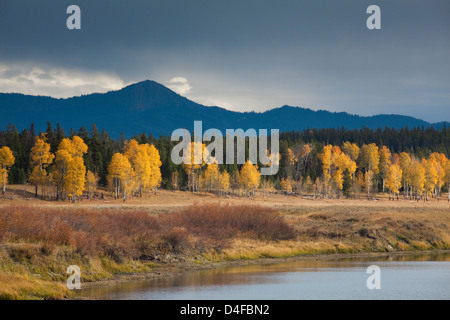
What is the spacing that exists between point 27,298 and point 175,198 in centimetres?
7720

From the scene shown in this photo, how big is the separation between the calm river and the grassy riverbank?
2189 mm

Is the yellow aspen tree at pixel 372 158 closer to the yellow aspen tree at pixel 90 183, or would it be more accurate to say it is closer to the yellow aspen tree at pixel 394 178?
the yellow aspen tree at pixel 394 178

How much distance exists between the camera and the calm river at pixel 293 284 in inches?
914

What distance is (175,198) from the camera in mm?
98000

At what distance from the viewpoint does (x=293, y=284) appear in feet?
86.0

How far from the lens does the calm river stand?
76.2 feet

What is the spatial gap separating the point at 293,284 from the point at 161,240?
10500 mm

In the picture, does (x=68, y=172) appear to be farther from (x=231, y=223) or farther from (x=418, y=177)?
(x=418, y=177)

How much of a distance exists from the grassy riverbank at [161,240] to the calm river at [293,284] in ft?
7.18

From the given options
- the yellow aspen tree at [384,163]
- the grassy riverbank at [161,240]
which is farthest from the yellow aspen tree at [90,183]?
the yellow aspen tree at [384,163]

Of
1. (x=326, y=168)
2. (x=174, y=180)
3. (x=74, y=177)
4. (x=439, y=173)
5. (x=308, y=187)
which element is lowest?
(x=308, y=187)

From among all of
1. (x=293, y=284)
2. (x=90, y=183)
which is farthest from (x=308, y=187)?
(x=293, y=284)

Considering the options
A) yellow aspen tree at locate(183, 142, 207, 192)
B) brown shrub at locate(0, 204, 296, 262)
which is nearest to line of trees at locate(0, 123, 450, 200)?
yellow aspen tree at locate(183, 142, 207, 192)

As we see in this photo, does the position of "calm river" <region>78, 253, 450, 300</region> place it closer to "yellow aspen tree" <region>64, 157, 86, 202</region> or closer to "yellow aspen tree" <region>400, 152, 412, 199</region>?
"yellow aspen tree" <region>64, 157, 86, 202</region>
